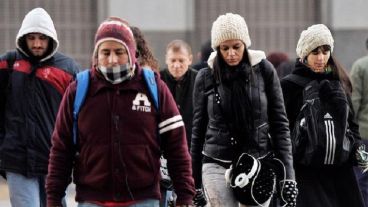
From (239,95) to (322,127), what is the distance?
101cm

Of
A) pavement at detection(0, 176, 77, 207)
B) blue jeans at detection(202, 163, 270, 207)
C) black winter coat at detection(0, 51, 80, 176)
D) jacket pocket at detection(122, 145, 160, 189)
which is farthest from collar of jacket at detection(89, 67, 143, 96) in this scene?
pavement at detection(0, 176, 77, 207)

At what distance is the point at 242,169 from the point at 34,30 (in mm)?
1881

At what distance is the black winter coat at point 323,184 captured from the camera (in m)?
8.53

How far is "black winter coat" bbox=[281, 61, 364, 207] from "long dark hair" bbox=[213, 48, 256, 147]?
976 millimetres

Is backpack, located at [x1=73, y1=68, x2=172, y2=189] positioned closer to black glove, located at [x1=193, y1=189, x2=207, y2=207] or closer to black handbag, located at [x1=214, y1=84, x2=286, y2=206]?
black handbag, located at [x1=214, y1=84, x2=286, y2=206]

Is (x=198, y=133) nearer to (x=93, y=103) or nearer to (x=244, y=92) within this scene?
(x=244, y=92)

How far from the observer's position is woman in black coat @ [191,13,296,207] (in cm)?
762

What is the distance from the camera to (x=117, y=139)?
20.9 ft

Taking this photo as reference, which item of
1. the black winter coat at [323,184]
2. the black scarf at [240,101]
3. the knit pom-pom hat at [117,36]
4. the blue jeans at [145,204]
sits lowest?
the black winter coat at [323,184]

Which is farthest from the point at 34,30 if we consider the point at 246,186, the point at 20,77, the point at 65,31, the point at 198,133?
the point at 65,31

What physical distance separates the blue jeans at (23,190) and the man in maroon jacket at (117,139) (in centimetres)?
185

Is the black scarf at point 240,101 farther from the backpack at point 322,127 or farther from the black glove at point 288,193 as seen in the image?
the backpack at point 322,127

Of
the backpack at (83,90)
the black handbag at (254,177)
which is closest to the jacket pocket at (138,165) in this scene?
the backpack at (83,90)

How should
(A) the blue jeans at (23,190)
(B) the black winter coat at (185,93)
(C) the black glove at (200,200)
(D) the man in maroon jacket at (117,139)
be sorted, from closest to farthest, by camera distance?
(D) the man in maroon jacket at (117,139)
(C) the black glove at (200,200)
(A) the blue jeans at (23,190)
(B) the black winter coat at (185,93)
